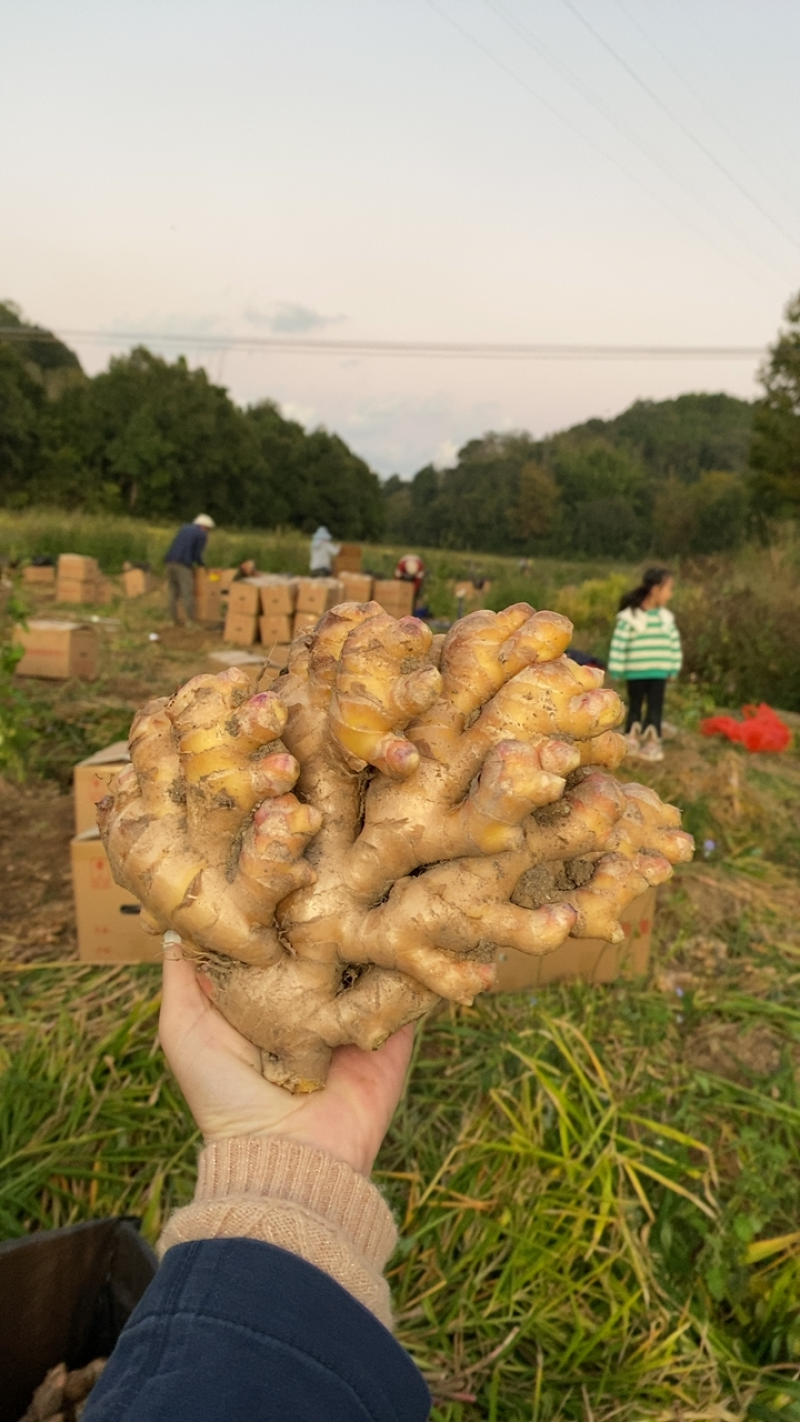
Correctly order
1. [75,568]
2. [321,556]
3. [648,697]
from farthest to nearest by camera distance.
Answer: [321,556] < [75,568] < [648,697]

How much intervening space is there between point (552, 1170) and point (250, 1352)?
153 cm

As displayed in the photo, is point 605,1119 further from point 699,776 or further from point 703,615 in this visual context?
point 703,615

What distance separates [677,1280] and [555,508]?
4747 centimetres

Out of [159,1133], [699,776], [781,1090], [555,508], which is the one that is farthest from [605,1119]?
[555,508]

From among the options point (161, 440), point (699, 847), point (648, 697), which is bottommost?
point (699, 847)

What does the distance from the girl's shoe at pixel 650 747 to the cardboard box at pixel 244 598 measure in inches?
240

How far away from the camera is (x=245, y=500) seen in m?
42.0

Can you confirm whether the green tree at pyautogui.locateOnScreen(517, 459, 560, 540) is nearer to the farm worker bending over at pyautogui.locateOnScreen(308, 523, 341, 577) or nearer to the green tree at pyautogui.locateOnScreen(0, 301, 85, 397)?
the green tree at pyautogui.locateOnScreen(0, 301, 85, 397)

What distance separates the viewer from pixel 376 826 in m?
1.15

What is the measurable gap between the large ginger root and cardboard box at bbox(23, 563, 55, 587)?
13637 mm

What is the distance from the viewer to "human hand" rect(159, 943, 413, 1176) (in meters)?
1.22

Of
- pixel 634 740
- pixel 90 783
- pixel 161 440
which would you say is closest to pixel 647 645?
pixel 634 740

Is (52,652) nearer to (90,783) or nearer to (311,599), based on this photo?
(311,599)

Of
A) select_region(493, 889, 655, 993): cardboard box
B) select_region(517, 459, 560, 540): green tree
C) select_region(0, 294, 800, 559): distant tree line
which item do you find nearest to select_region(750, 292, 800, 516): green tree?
select_region(0, 294, 800, 559): distant tree line
